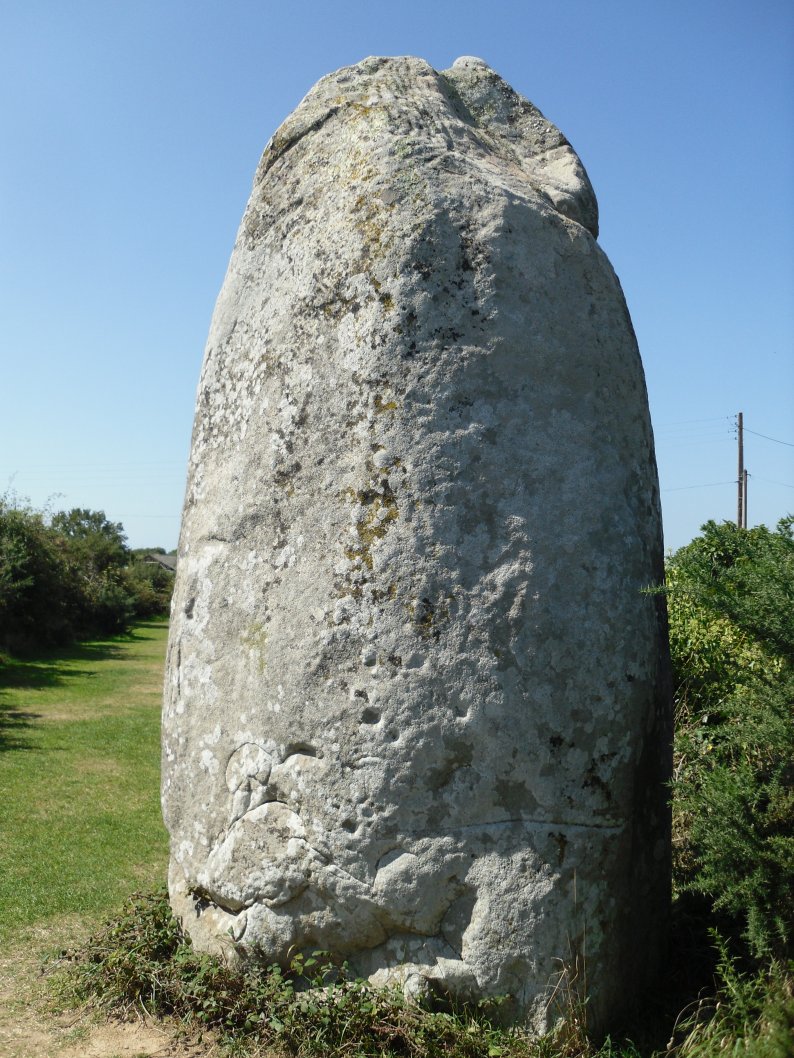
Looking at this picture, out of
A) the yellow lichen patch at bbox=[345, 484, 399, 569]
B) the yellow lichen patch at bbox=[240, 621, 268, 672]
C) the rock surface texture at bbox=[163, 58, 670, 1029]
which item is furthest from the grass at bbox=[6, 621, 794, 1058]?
the yellow lichen patch at bbox=[345, 484, 399, 569]

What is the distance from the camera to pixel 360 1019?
149 inches

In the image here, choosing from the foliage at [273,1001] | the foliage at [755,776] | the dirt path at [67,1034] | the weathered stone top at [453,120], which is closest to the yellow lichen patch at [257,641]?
the foliage at [273,1001]

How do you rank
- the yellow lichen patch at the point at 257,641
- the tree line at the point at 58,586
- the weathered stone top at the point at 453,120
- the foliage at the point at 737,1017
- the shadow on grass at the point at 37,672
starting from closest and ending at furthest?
the foliage at the point at 737,1017, the yellow lichen patch at the point at 257,641, the weathered stone top at the point at 453,120, the shadow on grass at the point at 37,672, the tree line at the point at 58,586

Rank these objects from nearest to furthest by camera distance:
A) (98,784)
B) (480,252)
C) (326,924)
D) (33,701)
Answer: (326,924) < (480,252) < (98,784) < (33,701)

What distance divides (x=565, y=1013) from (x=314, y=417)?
9.23ft

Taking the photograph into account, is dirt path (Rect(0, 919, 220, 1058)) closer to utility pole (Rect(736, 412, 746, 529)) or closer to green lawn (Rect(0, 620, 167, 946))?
green lawn (Rect(0, 620, 167, 946))

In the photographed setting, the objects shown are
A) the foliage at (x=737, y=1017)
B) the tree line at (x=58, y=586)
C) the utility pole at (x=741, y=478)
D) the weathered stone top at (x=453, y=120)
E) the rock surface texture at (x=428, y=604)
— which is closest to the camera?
the foliage at (x=737, y=1017)

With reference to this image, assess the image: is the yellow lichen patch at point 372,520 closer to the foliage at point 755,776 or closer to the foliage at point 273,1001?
the foliage at point 755,776

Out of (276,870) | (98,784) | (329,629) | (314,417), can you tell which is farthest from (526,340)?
(98,784)

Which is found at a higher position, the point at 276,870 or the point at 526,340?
the point at 526,340

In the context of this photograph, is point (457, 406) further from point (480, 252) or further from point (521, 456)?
point (480, 252)

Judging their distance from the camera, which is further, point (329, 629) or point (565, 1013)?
point (329, 629)

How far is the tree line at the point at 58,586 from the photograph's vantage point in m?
23.0

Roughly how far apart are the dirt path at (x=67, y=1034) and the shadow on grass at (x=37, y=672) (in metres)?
7.28
